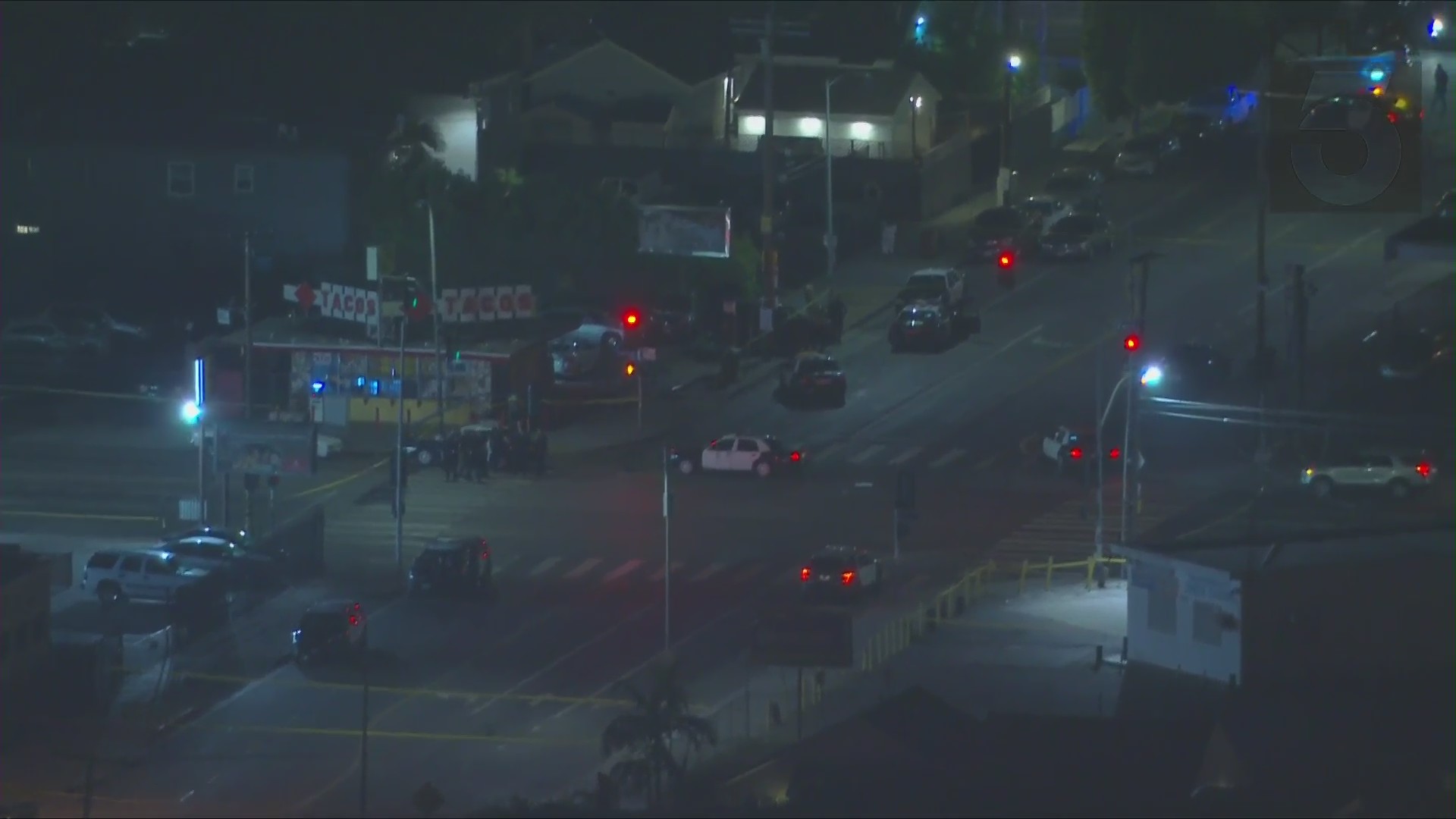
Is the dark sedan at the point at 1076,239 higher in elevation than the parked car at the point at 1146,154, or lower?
lower

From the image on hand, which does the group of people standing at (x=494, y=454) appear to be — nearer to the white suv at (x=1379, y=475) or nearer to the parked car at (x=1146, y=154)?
the white suv at (x=1379, y=475)

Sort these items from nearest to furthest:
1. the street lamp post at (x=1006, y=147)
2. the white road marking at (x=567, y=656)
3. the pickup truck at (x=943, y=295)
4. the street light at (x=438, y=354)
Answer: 1. the white road marking at (x=567, y=656)
2. the street light at (x=438, y=354)
3. the pickup truck at (x=943, y=295)
4. the street lamp post at (x=1006, y=147)

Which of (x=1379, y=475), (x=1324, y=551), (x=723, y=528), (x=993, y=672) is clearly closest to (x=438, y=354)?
(x=723, y=528)

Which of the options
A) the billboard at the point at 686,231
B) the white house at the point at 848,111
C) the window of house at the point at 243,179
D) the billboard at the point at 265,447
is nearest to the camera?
the billboard at the point at 265,447

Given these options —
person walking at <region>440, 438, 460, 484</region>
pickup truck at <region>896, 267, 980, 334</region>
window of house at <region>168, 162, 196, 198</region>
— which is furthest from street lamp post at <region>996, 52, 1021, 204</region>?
person walking at <region>440, 438, 460, 484</region>

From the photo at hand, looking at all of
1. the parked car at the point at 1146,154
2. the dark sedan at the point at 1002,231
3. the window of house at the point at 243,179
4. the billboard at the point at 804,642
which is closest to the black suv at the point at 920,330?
the dark sedan at the point at 1002,231
